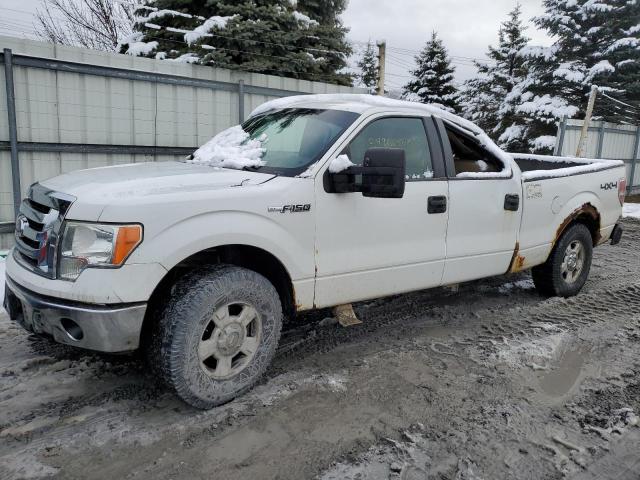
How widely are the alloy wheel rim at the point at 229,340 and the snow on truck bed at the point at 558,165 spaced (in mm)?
2987

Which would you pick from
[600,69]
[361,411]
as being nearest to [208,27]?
[361,411]

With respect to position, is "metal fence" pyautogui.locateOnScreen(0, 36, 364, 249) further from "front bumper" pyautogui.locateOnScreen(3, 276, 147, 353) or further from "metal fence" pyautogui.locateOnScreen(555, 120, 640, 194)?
"metal fence" pyautogui.locateOnScreen(555, 120, 640, 194)

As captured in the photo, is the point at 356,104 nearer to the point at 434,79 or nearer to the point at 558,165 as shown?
the point at 558,165

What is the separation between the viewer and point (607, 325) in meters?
4.74

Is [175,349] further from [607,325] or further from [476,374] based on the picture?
[607,325]

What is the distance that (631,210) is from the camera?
1306cm

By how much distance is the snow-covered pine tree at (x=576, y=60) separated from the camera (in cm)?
1897

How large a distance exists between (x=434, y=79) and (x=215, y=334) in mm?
26909

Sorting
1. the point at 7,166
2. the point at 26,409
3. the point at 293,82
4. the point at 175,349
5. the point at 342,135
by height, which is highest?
the point at 293,82

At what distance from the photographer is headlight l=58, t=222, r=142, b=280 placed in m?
2.70

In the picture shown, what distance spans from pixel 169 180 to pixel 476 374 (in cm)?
246

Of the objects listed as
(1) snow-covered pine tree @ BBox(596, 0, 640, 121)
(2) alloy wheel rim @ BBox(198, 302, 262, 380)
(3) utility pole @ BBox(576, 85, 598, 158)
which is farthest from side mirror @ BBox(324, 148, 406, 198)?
(1) snow-covered pine tree @ BBox(596, 0, 640, 121)

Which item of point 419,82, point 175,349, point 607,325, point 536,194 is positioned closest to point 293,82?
point 536,194

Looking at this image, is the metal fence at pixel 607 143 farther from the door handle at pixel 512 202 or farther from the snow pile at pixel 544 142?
the door handle at pixel 512 202
